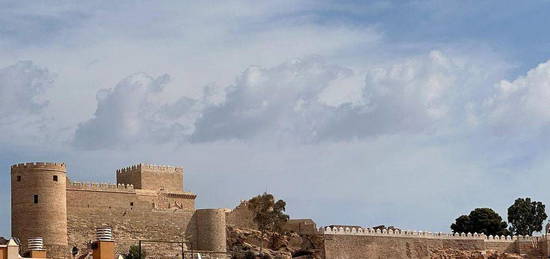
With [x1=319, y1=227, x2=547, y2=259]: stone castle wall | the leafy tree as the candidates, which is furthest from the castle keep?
[x1=319, y1=227, x2=547, y2=259]: stone castle wall

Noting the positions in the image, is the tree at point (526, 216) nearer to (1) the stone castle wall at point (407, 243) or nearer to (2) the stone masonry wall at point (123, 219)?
(1) the stone castle wall at point (407, 243)

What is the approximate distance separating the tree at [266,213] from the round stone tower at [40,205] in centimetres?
1280

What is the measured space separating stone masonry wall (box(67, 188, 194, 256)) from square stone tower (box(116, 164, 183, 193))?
1868mm

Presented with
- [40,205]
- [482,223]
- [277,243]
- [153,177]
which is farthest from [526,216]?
[40,205]

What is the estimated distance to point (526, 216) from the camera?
8506 cm

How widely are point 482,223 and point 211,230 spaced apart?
32.7m

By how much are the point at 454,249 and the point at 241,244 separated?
18.2 meters

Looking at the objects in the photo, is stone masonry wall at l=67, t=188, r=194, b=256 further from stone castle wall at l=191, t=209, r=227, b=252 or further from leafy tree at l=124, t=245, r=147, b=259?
leafy tree at l=124, t=245, r=147, b=259

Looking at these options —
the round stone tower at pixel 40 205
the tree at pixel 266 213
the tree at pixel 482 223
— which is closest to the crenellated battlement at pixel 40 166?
the round stone tower at pixel 40 205

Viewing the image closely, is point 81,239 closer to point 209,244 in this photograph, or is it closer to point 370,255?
point 209,244

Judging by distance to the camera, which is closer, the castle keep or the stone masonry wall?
the castle keep

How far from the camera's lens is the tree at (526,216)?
3339 inches

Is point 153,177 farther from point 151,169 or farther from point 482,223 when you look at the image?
point 482,223

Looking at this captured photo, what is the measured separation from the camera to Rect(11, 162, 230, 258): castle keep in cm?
5206
